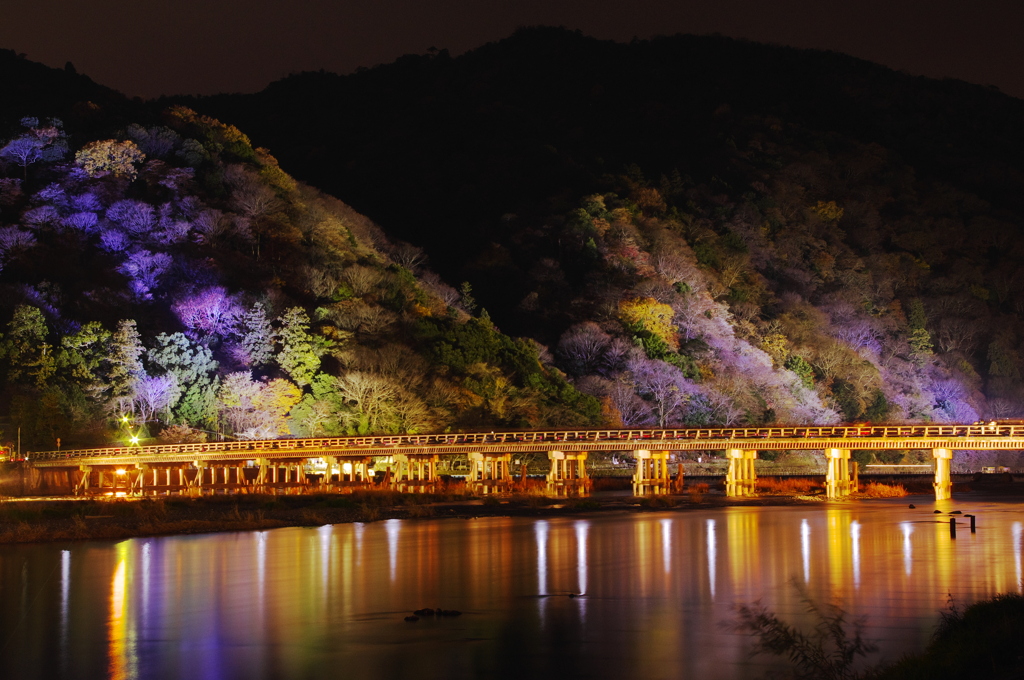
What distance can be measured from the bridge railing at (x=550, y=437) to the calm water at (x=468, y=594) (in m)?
8.81

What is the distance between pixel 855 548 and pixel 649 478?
2286cm

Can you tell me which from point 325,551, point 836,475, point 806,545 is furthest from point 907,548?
point 836,475

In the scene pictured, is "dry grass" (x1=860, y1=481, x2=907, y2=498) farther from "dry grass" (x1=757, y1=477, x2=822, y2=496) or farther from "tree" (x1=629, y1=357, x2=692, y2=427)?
"tree" (x1=629, y1=357, x2=692, y2=427)

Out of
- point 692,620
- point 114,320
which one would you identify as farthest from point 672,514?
point 114,320

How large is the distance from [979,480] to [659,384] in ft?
72.2

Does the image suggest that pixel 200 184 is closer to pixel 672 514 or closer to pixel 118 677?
pixel 672 514

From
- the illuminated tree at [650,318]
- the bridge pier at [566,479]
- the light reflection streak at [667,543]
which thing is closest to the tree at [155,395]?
the bridge pier at [566,479]

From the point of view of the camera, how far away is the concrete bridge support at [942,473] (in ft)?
152

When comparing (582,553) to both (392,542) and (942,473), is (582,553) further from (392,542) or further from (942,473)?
(942,473)

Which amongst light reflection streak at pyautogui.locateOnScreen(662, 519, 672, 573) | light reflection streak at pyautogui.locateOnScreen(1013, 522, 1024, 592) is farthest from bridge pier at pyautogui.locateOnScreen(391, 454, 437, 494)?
light reflection streak at pyautogui.locateOnScreen(1013, 522, 1024, 592)

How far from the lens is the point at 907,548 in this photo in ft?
97.1

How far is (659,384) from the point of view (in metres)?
74.5

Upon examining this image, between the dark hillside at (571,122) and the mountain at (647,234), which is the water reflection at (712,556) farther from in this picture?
the dark hillside at (571,122)

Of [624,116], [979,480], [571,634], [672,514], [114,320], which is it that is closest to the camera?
[571,634]
